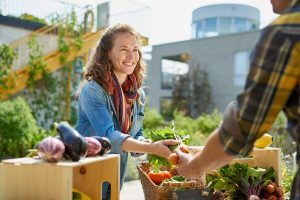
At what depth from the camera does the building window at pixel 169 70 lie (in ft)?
83.5

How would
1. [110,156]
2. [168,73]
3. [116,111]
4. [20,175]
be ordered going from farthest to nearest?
[168,73] → [116,111] → [110,156] → [20,175]

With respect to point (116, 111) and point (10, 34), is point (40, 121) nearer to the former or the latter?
point (10, 34)

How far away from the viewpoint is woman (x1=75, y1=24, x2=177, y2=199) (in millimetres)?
2293

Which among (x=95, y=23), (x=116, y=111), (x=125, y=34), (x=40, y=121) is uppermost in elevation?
(x=95, y=23)

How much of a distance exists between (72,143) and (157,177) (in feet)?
2.90

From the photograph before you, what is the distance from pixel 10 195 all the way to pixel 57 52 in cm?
1046

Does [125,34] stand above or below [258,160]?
above

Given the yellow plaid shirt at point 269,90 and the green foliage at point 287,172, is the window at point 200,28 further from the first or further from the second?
the yellow plaid shirt at point 269,90

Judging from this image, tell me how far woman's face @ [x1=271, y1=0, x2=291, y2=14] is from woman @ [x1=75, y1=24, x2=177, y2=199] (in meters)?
1.02

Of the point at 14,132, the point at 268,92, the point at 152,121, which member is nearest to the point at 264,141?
the point at 268,92

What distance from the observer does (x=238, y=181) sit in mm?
2471

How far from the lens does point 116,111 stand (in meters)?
2.54

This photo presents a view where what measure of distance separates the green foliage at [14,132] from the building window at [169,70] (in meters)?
17.2

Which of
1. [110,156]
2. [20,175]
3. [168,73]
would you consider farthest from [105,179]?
[168,73]
